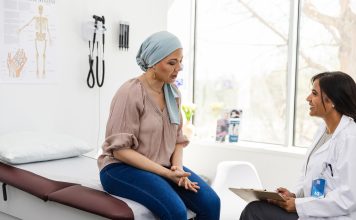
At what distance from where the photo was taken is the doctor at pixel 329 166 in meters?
1.67

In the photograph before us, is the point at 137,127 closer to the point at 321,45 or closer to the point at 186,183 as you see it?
the point at 186,183

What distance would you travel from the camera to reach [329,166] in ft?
5.84

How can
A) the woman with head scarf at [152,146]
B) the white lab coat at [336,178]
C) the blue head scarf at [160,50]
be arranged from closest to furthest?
the white lab coat at [336,178] < the woman with head scarf at [152,146] < the blue head scarf at [160,50]

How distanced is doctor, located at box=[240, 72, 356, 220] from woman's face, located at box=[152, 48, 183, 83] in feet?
2.10

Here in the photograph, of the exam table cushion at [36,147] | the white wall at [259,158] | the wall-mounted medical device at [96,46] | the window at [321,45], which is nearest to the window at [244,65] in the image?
the window at [321,45]

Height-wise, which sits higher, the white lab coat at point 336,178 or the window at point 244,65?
the window at point 244,65

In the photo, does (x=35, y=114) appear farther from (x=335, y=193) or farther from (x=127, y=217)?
(x=335, y=193)

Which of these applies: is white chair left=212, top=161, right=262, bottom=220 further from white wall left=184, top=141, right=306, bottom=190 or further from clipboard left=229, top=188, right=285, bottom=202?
clipboard left=229, top=188, right=285, bottom=202

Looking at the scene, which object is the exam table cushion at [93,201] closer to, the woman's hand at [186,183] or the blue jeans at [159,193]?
the blue jeans at [159,193]

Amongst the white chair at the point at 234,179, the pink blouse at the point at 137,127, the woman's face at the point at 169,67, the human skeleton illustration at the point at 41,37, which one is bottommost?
the white chair at the point at 234,179

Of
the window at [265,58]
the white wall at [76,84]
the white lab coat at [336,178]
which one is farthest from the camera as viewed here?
the window at [265,58]

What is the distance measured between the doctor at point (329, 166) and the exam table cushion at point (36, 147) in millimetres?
1159

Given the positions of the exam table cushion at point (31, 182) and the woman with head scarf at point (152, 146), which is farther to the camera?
the exam table cushion at point (31, 182)

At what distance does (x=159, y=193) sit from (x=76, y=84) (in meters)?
1.47
